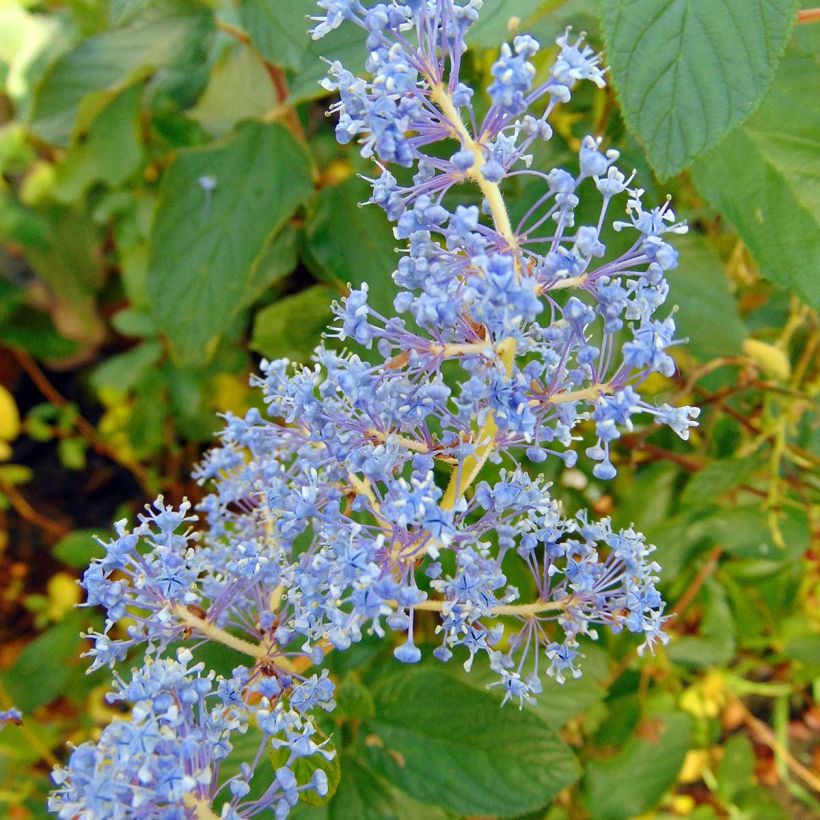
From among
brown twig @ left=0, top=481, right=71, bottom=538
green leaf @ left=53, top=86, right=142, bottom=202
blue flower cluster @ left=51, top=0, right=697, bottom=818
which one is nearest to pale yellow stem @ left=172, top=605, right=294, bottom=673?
blue flower cluster @ left=51, top=0, right=697, bottom=818

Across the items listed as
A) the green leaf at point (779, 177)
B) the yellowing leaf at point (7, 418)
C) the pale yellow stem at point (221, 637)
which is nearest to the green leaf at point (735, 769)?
the green leaf at point (779, 177)

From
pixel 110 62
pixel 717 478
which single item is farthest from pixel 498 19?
pixel 110 62

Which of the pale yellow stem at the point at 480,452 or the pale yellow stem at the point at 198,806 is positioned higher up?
the pale yellow stem at the point at 480,452

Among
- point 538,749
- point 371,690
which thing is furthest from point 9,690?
point 538,749

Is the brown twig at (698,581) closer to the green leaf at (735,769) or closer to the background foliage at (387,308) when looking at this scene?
the background foliage at (387,308)

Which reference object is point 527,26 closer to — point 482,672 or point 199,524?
point 482,672

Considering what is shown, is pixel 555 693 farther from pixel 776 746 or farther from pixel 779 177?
pixel 776 746
